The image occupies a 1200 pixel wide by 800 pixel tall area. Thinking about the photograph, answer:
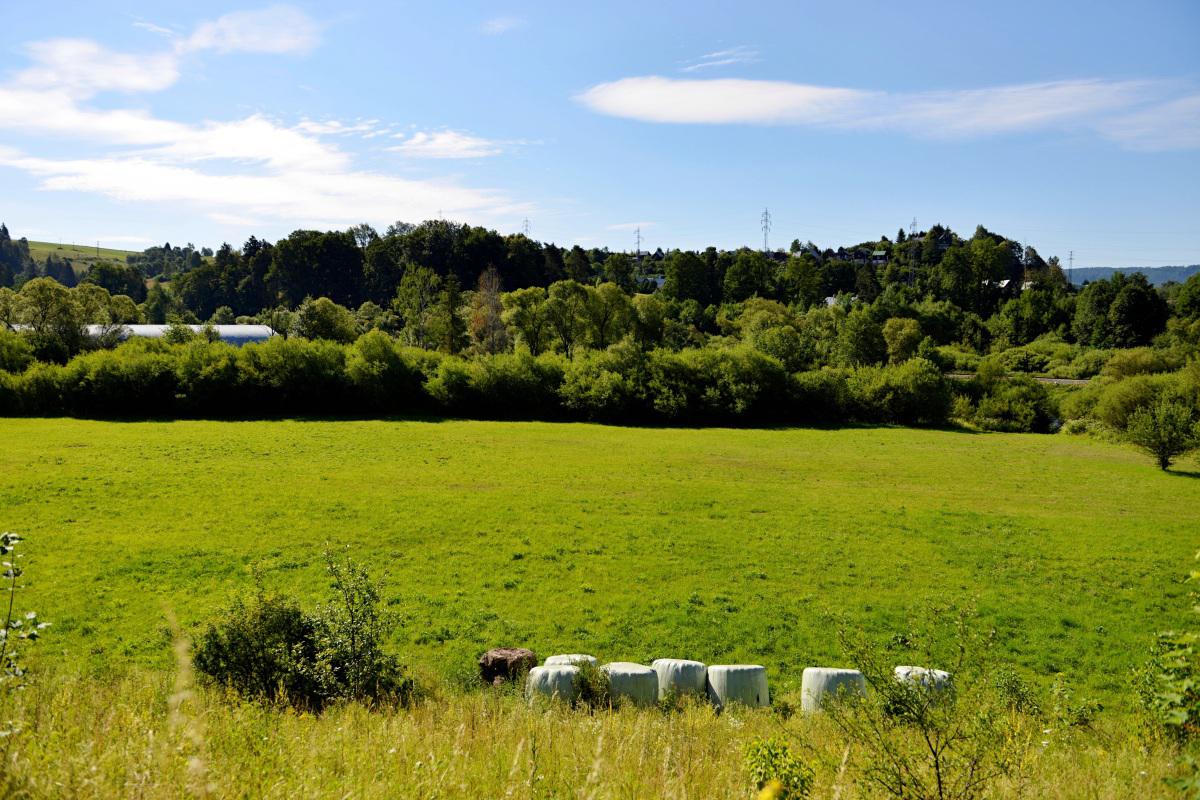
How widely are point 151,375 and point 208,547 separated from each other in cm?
3759

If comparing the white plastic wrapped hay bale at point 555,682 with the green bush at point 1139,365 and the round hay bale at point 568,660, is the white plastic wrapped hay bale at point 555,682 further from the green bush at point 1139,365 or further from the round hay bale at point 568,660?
the green bush at point 1139,365

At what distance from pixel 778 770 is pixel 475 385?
5139cm

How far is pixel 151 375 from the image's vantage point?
5106cm

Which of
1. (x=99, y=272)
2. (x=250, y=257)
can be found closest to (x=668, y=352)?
(x=250, y=257)

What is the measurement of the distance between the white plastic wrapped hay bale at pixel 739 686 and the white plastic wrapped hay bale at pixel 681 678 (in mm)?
228

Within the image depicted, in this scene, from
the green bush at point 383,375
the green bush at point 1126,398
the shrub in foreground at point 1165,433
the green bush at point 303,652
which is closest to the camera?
the green bush at point 303,652

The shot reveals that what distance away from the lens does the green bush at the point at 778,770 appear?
5.99 metres

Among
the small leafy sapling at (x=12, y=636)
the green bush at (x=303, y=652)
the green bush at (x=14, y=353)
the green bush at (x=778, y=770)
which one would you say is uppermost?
the green bush at (x=14, y=353)

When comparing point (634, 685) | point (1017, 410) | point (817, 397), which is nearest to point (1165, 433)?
point (1017, 410)

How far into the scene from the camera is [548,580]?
18.8 metres

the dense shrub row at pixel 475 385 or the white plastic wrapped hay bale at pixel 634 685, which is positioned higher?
the dense shrub row at pixel 475 385

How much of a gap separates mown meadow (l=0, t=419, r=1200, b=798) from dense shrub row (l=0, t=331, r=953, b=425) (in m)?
12.8

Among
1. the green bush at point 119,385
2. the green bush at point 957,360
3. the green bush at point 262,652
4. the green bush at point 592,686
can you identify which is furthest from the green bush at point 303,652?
the green bush at point 957,360

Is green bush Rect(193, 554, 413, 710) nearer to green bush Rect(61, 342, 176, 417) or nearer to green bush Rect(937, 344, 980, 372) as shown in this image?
green bush Rect(61, 342, 176, 417)
